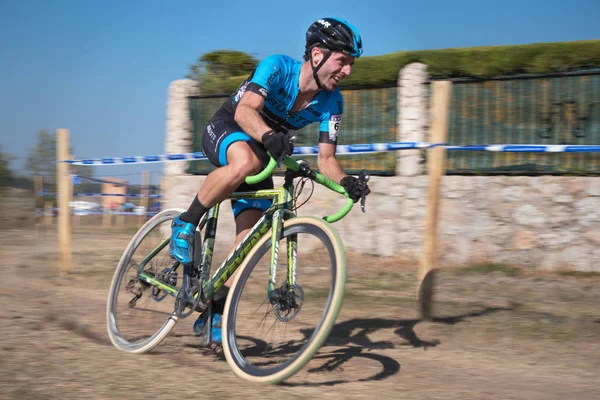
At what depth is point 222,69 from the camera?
13078mm

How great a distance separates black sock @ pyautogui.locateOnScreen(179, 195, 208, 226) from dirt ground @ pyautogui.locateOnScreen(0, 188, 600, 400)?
88 centimetres

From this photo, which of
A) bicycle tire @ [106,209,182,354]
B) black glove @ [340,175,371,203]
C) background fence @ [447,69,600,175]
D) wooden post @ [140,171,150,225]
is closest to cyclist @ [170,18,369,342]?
black glove @ [340,175,371,203]

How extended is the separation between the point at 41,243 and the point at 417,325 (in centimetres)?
1022

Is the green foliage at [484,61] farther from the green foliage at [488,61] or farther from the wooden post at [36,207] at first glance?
the wooden post at [36,207]

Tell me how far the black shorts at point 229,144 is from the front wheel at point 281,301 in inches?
19.6

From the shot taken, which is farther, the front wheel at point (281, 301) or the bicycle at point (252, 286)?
the bicycle at point (252, 286)

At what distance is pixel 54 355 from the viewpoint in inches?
165

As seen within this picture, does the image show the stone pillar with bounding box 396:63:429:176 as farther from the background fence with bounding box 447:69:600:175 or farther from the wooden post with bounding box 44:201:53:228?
the wooden post with bounding box 44:201:53:228

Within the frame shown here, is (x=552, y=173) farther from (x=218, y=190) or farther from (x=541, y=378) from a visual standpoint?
(x=218, y=190)

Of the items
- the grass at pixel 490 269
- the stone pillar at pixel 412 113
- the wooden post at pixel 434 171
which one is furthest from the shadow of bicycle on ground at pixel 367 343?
the stone pillar at pixel 412 113

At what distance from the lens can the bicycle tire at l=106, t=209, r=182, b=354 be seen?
429cm

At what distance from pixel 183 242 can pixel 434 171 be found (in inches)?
93.7

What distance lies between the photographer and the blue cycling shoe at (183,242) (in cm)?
417

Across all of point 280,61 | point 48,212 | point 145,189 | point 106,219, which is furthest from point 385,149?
point 106,219
